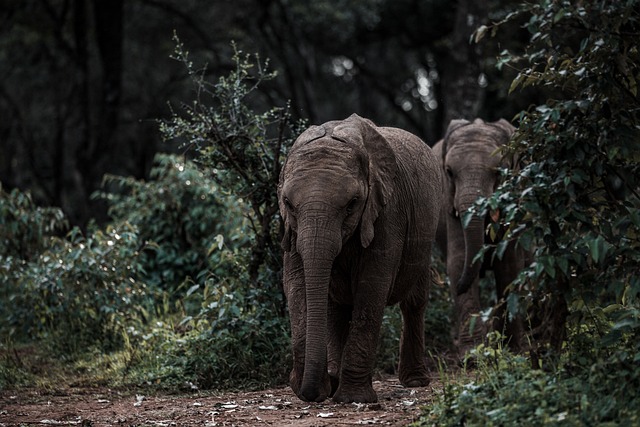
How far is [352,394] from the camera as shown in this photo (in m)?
7.61

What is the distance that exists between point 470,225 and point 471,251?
280 millimetres

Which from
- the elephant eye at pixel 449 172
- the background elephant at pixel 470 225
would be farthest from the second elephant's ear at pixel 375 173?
the elephant eye at pixel 449 172

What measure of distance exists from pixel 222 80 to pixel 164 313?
321 centimetres

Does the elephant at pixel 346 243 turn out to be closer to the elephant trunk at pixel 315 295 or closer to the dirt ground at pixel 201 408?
the elephant trunk at pixel 315 295

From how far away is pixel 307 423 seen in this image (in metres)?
6.96

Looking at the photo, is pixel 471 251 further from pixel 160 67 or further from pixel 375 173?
pixel 160 67

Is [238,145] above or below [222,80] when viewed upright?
below

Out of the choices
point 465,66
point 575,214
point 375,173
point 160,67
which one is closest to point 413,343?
point 375,173

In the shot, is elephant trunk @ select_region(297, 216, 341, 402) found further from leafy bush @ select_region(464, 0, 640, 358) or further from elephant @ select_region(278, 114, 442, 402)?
leafy bush @ select_region(464, 0, 640, 358)

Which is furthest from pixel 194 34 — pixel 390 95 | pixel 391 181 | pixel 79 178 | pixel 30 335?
pixel 391 181

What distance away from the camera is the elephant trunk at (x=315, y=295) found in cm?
701

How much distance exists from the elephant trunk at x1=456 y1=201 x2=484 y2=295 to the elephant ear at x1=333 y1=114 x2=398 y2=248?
2.22 m

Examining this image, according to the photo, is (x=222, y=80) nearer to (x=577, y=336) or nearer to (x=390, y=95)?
(x=577, y=336)

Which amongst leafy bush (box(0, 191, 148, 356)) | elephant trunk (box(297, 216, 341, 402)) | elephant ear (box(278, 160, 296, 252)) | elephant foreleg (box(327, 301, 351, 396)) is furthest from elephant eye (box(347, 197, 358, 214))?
leafy bush (box(0, 191, 148, 356))
